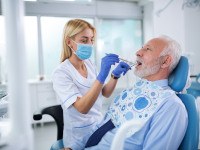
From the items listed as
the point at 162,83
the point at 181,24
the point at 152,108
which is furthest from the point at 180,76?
the point at 181,24

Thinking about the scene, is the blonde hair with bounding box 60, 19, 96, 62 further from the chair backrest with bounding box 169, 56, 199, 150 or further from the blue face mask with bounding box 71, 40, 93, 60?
the chair backrest with bounding box 169, 56, 199, 150

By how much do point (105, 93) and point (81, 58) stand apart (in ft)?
1.09

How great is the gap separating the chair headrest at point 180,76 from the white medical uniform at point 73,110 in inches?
20.9

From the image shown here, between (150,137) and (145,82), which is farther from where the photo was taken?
(145,82)

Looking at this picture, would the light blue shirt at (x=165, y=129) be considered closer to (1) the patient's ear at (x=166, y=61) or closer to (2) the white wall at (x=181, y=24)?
(1) the patient's ear at (x=166, y=61)

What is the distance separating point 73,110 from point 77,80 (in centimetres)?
19

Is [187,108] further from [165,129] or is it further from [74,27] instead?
[74,27]

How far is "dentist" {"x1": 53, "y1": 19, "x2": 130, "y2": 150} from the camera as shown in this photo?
4.26ft

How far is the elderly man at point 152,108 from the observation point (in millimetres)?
1072

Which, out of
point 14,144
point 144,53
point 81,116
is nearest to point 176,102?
point 144,53

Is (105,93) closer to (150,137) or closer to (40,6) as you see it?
(150,137)

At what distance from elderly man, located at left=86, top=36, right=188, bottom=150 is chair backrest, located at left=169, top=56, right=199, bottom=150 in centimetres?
3

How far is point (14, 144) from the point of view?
0.48 m

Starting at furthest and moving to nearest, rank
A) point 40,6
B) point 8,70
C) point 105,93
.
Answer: point 40,6
point 105,93
point 8,70
